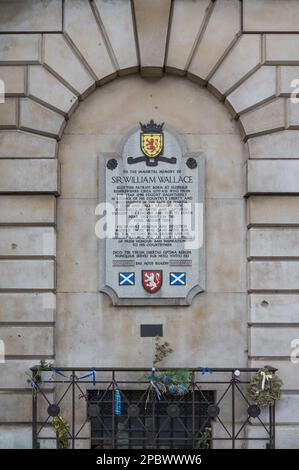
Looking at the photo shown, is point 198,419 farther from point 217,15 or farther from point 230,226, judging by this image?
point 217,15

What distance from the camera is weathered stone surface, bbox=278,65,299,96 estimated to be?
37.4ft

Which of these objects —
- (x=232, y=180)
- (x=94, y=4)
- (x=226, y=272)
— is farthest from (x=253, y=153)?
(x=94, y=4)

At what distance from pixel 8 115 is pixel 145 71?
227 centimetres

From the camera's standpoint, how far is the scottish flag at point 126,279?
11.4 meters

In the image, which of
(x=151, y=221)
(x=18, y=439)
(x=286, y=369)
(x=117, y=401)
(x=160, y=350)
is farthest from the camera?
(x=151, y=221)

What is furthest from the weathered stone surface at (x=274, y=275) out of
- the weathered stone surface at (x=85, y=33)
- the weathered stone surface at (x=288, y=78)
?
the weathered stone surface at (x=85, y=33)

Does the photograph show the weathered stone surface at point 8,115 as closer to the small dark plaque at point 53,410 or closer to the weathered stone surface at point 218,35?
the weathered stone surface at point 218,35

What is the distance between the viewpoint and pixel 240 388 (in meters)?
11.3

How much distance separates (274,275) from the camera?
1130 centimetres

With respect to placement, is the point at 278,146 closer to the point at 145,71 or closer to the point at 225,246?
the point at 225,246

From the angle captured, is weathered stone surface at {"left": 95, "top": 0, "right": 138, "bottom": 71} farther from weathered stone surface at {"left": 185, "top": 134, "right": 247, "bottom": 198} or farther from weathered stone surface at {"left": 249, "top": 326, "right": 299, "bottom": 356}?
weathered stone surface at {"left": 249, "top": 326, "right": 299, "bottom": 356}

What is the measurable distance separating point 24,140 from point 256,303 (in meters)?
4.40

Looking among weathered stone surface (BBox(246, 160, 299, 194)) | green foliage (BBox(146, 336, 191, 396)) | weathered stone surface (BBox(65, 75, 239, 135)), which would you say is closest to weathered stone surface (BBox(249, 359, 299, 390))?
green foliage (BBox(146, 336, 191, 396))

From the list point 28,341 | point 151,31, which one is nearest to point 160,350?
point 28,341
